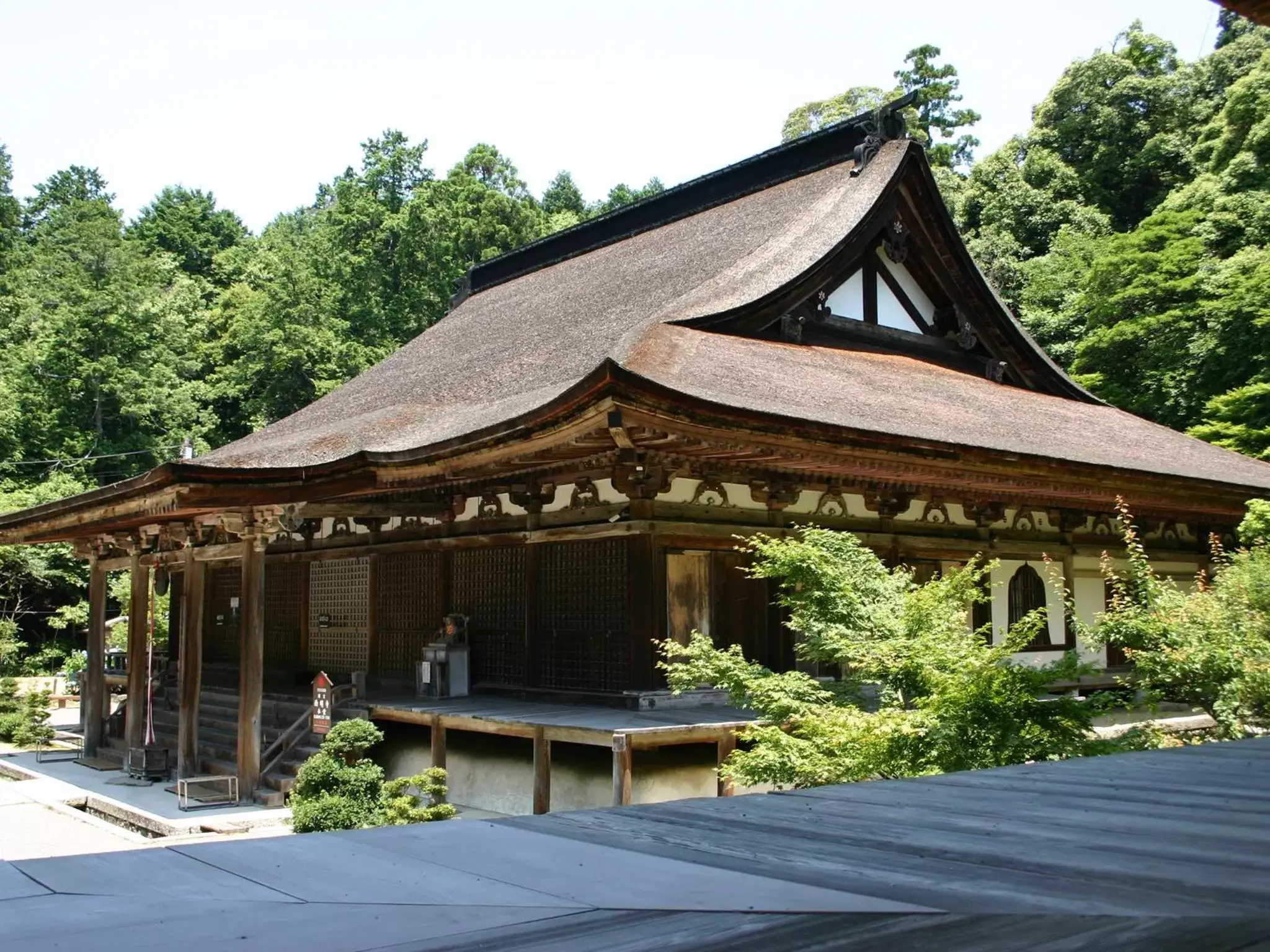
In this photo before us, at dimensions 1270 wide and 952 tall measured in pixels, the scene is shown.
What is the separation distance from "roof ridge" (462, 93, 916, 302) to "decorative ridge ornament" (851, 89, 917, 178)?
0.04 feet

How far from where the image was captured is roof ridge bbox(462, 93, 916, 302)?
18.0 meters

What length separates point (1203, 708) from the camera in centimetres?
1025

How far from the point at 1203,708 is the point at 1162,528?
8.67 meters

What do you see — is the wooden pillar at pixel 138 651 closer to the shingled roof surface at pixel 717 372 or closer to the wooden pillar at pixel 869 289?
the shingled roof surface at pixel 717 372

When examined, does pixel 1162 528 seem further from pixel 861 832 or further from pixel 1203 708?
pixel 861 832

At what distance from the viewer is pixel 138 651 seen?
15.1m

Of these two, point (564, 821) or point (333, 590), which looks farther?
point (333, 590)

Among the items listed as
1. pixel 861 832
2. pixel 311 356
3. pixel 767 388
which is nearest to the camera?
pixel 861 832

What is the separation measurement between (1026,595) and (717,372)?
6.84 m

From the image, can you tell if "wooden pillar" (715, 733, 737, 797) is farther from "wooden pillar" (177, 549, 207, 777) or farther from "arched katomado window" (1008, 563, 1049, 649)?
"arched katomado window" (1008, 563, 1049, 649)

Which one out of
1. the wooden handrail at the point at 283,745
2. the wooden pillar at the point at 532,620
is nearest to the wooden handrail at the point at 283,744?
the wooden handrail at the point at 283,745

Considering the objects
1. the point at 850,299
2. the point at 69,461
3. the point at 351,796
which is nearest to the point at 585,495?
the point at 351,796

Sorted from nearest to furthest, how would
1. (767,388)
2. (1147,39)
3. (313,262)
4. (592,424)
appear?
(592,424), (767,388), (1147,39), (313,262)

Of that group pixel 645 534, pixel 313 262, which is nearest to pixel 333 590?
pixel 645 534
